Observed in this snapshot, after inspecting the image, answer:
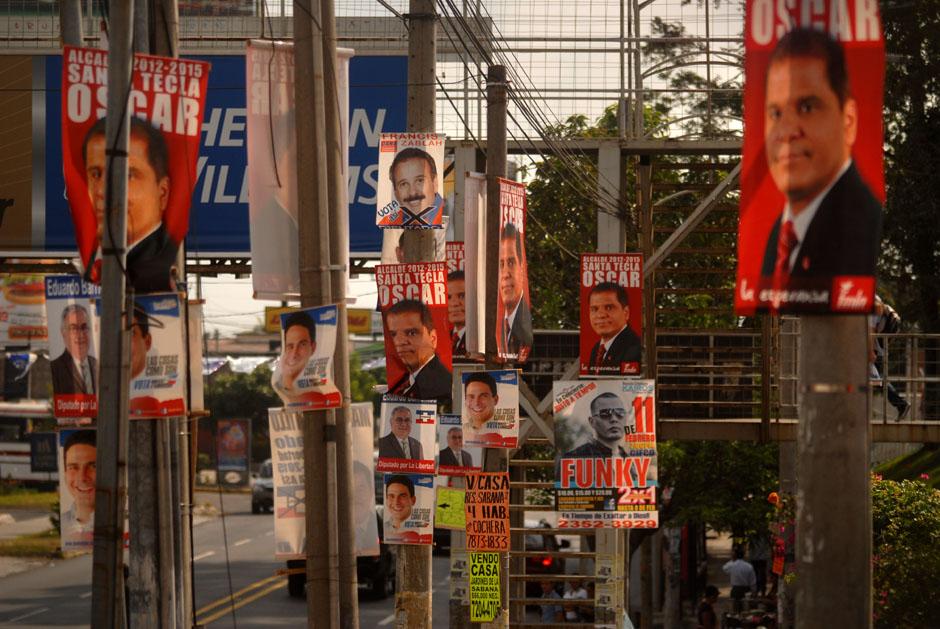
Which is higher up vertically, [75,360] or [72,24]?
[72,24]

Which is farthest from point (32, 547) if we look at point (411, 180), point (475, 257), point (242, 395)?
point (242, 395)

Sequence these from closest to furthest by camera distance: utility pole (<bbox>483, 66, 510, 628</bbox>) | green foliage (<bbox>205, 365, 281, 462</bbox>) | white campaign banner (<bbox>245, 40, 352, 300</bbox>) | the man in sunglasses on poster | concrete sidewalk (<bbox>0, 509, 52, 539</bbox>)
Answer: white campaign banner (<bbox>245, 40, 352, 300</bbox>) < utility pole (<bbox>483, 66, 510, 628</bbox>) < the man in sunglasses on poster < concrete sidewalk (<bbox>0, 509, 52, 539</bbox>) < green foliage (<bbox>205, 365, 281, 462</bbox>)

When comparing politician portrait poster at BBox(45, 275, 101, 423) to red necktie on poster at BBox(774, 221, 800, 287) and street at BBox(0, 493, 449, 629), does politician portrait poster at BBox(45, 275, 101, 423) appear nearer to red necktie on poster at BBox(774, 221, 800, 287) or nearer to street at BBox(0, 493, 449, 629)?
red necktie on poster at BBox(774, 221, 800, 287)

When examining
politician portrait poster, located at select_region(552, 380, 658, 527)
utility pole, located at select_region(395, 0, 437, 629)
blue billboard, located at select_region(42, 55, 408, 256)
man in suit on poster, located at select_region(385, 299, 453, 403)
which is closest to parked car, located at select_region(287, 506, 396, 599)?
blue billboard, located at select_region(42, 55, 408, 256)

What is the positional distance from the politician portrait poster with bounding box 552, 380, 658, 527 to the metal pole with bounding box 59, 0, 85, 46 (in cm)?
784

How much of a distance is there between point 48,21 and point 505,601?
12.7 metres

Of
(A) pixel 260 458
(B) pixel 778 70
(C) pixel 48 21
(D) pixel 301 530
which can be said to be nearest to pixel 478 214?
(D) pixel 301 530

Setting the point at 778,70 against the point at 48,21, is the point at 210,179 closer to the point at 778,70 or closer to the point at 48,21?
the point at 48,21

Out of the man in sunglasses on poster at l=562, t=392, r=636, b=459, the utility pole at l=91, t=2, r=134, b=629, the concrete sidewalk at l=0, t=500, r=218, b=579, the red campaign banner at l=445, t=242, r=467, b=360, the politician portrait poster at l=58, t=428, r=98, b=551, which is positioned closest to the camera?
the utility pole at l=91, t=2, r=134, b=629

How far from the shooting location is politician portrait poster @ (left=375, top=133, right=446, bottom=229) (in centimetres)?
1433

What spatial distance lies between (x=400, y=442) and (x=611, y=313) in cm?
588

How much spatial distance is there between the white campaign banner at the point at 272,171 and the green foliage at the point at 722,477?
2144 cm

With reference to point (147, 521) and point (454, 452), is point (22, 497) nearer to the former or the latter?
point (454, 452)

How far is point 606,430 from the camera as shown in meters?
18.6
